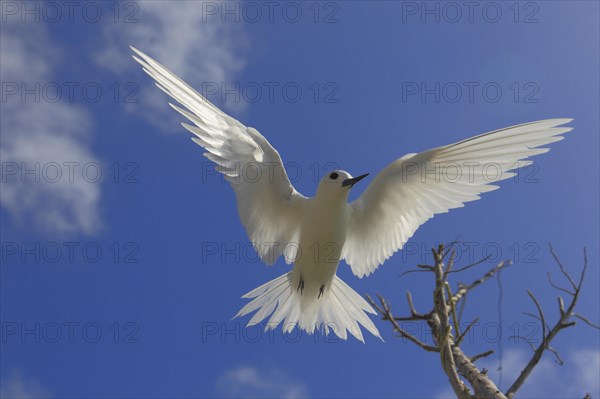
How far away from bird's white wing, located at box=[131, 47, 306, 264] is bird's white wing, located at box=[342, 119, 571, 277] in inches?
27.2

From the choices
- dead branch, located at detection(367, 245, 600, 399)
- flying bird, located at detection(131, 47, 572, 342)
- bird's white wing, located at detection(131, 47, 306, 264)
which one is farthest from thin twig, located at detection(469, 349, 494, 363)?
bird's white wing, located at detection(131, 47, 306, 264)

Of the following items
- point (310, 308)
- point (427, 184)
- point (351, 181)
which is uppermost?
point (427, 184)

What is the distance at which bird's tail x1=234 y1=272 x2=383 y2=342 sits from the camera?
246 inches

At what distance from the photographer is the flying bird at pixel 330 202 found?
588 centimetres

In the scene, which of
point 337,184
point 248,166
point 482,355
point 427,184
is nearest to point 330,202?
point 337,184


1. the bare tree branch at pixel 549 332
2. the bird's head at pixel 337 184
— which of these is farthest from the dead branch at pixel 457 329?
the bird's head at pixel 337 184

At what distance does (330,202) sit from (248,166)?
853 mm

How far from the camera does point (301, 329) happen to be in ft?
20.4

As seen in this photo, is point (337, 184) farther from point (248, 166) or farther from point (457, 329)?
point (457, 329)

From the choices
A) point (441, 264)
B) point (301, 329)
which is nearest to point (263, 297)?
point (301, 329)

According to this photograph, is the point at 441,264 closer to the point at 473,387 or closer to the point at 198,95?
the point at 473,387

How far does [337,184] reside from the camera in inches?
233

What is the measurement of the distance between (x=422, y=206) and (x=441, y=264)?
2456mm

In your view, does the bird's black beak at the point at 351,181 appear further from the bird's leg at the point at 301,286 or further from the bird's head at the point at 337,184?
the bird's leg at the point at 301,286
